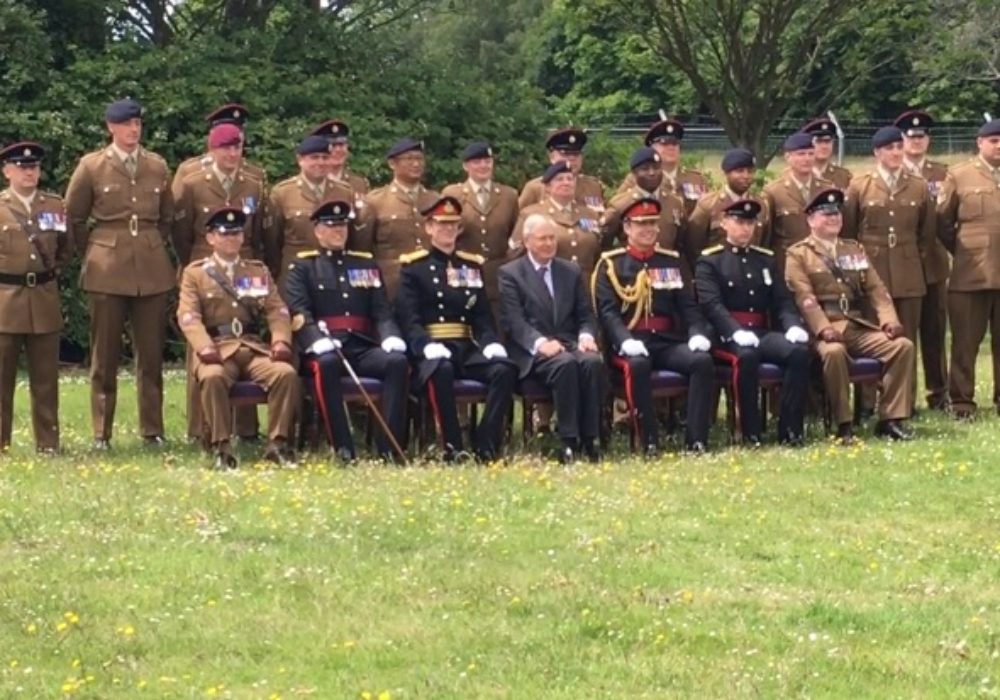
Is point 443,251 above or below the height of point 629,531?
above

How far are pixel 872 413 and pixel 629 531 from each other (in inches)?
171

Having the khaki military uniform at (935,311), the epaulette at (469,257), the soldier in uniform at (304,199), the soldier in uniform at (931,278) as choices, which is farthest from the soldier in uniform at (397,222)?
the khaki military uniform at (935,311)

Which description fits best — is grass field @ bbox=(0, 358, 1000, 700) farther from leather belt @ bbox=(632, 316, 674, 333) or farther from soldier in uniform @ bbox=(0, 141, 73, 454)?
leather belt @ bbox=(632, 316, 674, 333)

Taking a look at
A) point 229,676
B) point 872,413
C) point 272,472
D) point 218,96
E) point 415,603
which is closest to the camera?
point 229,676

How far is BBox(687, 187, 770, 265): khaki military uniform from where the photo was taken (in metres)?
11.3

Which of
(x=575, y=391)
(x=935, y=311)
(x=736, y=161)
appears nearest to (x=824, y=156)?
(x=736, y=161)

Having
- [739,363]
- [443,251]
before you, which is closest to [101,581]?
[443,251]

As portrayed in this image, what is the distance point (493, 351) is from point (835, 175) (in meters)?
3.18

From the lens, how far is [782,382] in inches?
412

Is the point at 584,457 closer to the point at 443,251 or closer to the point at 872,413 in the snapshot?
the point at 443,251

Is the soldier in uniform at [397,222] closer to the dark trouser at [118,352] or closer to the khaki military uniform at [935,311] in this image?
the dark trouser at [118,352]

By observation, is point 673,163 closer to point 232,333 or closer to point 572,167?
point 572,167

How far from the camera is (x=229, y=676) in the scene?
221 inches

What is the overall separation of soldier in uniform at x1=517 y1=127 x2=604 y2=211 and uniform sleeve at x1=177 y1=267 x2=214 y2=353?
2.45 m
